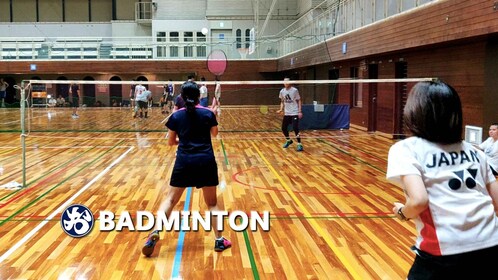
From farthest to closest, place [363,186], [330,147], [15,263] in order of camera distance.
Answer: [330,147] → [363,186] → [15,263]

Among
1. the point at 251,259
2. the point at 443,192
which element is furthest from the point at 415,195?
the point at 251,259

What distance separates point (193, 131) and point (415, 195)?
11.5 ft

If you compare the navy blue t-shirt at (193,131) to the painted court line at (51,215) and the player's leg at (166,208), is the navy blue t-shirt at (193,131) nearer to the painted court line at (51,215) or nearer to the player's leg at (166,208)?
the player's leg at (166,208)

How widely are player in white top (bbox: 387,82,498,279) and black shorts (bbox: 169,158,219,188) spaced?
331 cm

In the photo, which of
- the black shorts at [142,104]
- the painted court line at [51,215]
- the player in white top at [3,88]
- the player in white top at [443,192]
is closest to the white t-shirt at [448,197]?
the player in white top at [443,192]

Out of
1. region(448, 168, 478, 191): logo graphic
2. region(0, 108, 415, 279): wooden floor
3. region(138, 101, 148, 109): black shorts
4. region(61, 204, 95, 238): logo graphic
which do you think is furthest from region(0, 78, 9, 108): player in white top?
region(448, 168, 478, 191): logo graphic

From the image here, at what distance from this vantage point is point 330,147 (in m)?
15.3

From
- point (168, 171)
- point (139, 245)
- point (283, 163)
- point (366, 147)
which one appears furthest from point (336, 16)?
point (139, 245)

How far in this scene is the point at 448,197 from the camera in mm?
2102

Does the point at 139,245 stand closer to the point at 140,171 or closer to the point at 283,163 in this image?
the point at 140,171

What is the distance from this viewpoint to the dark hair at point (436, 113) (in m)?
2.12

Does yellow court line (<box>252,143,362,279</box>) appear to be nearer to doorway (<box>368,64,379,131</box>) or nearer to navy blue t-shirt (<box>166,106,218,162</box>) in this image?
navy blue t-shirt (<box>166,106,218,162</box>)

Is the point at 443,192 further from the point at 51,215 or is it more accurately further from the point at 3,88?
the point at 3,88

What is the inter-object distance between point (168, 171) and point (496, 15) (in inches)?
289
